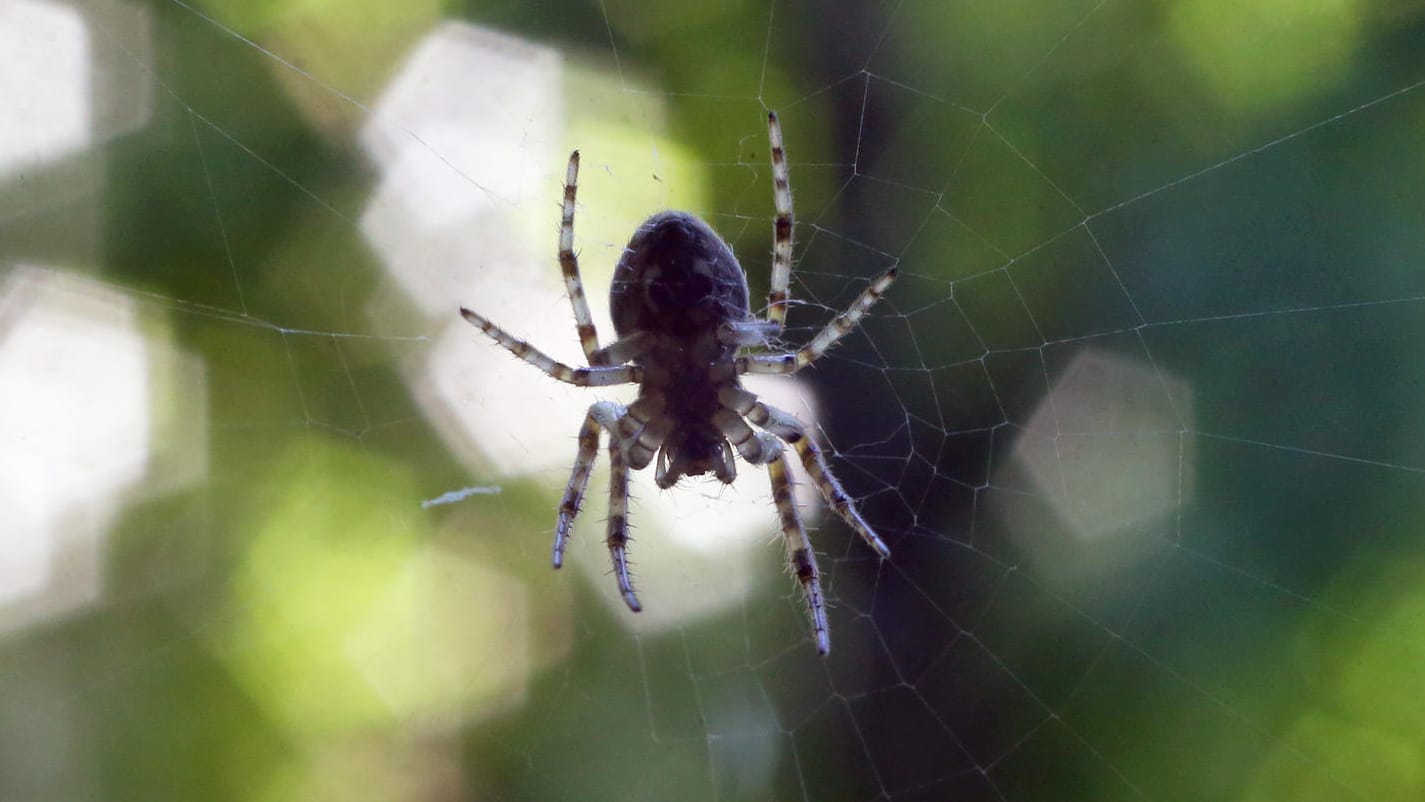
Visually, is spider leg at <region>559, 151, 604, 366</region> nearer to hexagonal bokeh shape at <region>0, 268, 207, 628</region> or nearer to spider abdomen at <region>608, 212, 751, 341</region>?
spider abdomen at <region>608, 212, 751, 341</region>

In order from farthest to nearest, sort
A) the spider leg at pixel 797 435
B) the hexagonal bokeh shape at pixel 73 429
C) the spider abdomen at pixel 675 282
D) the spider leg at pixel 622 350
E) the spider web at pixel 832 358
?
the hexagonal bokeh shape at pixel 73 429
the spider web at pixel 832 358
the spider leg at pixel 797 435
the spider leg at pixel 622 350
the spider abdomen at pixel 675 282

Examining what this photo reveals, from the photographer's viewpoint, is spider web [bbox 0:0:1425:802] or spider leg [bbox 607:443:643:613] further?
→ spider web [bbox 0:0:1425:802]

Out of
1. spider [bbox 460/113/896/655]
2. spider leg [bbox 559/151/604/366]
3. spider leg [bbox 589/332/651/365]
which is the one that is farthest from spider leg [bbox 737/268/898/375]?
spider leg [bbox 559/151/604/366]

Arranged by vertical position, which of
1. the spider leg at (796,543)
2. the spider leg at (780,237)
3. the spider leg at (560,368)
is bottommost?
the spider leg at (796,543)

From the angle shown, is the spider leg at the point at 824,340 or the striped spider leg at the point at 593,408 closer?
the spider leg at the point at 824,340

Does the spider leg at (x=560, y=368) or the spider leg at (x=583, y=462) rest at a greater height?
the spider leg at (x=560, y=368)

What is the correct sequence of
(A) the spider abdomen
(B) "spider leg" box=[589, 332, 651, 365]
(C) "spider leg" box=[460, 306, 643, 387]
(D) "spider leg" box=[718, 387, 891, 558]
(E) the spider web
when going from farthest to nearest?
1. (E) the spider web
2. (D) "spider leg" box=[718, 387, 891, 558]
3. (B) "spider leg" box=[589, 332, 651, 365]
4. (C) "spider leg" box=[460, 306, 643, 387]
5. (A) the spider abdomen

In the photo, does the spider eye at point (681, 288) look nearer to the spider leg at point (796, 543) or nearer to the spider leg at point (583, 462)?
the spider leg at point (583, 462)

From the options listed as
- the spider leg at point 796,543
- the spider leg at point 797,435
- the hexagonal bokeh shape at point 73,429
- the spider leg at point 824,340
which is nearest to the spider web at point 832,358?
the hexagonal bokeh shape at point 73,429

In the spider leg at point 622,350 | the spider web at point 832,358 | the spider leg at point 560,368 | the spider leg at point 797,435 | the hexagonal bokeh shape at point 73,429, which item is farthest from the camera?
the hexagonal bokeh shape at point 73,429
